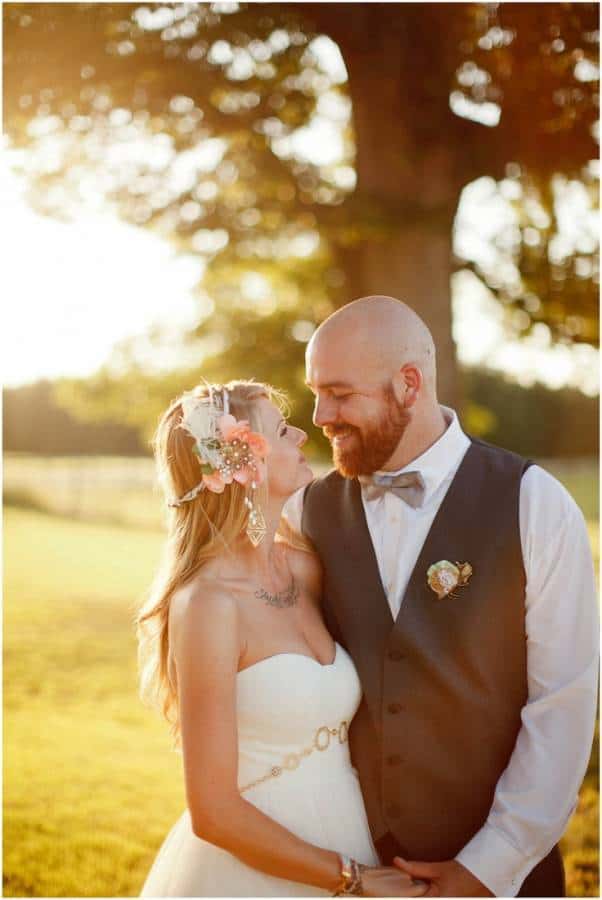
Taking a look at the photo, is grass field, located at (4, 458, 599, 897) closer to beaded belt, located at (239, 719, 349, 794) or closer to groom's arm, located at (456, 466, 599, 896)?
beaded belt, located at (239, 719, 349, 794)

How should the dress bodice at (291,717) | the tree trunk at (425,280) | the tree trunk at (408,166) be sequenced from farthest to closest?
the tree trunk at (425,280)
the tree trunk at (408,166)
the dress bodice at (291,717)

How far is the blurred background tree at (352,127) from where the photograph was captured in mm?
4922

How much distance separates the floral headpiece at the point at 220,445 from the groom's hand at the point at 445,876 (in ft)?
3.46

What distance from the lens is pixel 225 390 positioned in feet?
9.00

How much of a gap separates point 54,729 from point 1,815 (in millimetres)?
2209

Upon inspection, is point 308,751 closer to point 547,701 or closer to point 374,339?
point 547,701

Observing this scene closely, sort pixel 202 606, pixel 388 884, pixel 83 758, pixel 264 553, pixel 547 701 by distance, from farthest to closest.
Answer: pixel 83 758
pixel 264 553
pixel 547 701
pixel 388 884
pixel 202 606

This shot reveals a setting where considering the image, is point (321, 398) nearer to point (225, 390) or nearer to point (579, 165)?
point (225, 390)

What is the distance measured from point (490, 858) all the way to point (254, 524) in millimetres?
1098

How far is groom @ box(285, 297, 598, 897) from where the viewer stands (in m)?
2.60

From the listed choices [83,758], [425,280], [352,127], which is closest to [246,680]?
[425,280]

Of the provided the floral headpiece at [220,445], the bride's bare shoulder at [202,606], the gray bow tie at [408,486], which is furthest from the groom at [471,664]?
the bride's bare shoulder at [202,606]

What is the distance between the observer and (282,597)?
2.67 m

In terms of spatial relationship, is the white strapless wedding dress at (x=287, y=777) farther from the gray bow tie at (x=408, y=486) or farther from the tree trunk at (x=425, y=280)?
the tree trunk at (x=425, y=280)
